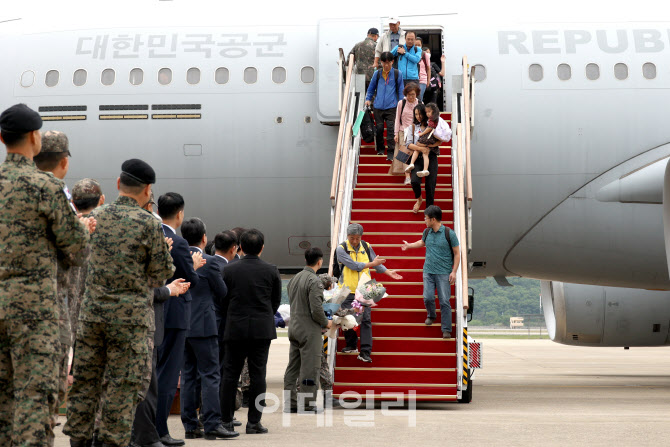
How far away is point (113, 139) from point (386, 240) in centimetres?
403

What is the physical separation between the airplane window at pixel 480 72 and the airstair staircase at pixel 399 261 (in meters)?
0.37

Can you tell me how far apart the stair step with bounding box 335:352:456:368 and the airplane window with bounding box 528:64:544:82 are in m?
4.30

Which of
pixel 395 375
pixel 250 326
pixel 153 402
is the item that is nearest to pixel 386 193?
pixel 395 375

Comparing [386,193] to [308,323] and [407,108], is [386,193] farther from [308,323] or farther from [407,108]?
[308,323]

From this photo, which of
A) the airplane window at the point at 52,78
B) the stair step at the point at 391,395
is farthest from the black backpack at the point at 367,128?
the airplane window at the point at 52,78

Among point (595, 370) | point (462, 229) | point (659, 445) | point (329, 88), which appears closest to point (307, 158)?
point (329, 88)

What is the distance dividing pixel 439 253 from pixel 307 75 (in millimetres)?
3613

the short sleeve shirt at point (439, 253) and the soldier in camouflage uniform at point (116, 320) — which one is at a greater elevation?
the short sleeve shirt at point (439, 253)

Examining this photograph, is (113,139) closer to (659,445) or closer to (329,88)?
(329,88)

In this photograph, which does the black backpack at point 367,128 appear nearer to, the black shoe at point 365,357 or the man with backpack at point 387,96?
the man with backpack at point 387,96

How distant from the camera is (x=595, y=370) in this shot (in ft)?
75.0

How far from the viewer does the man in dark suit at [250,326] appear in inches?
327

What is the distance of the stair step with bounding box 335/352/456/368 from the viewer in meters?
11.2

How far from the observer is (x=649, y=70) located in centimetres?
1348
